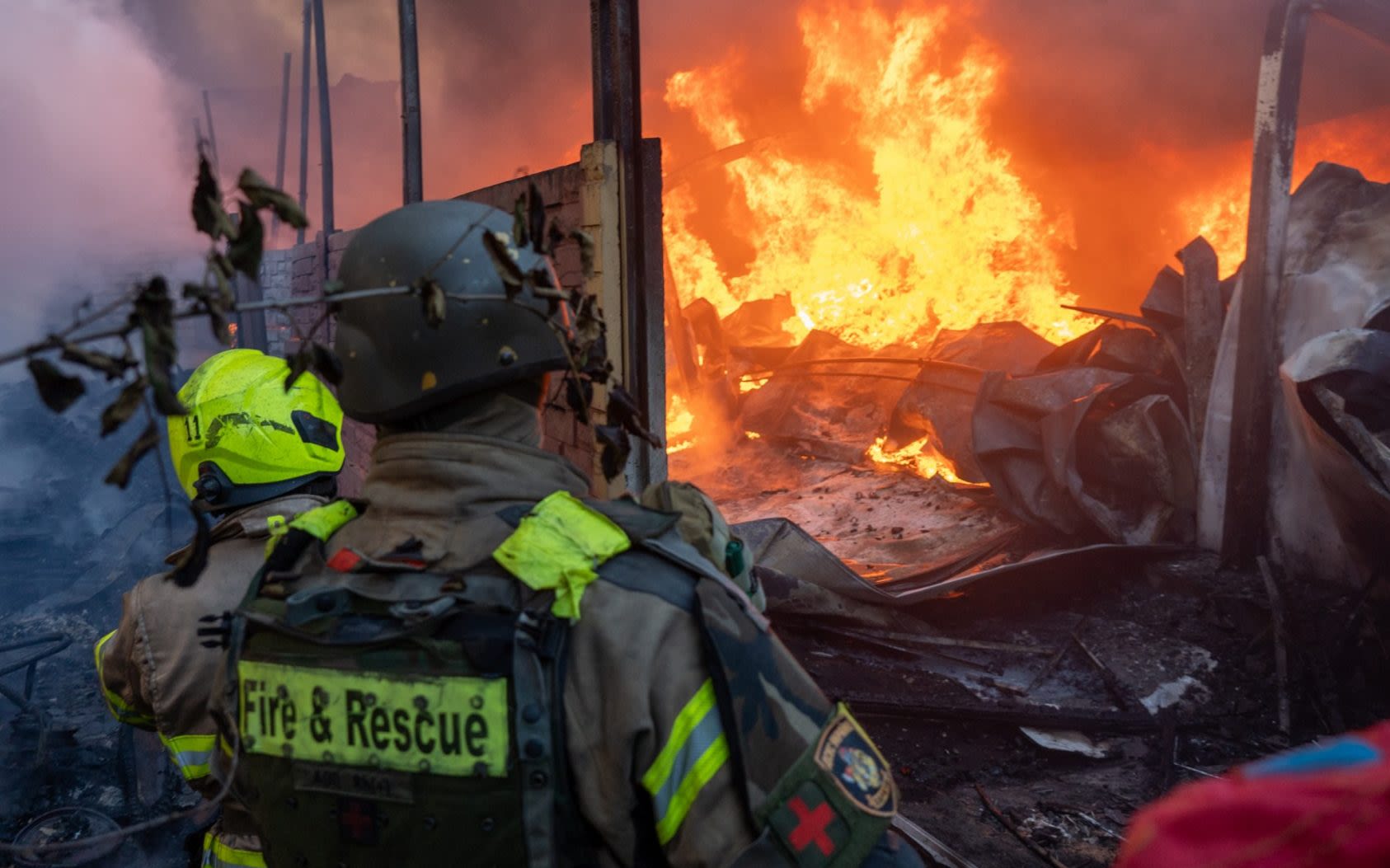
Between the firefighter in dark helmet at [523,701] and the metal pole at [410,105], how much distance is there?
213 inches

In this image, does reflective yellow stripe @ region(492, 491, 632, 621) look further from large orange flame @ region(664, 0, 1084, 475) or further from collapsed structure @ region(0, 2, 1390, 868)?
large orange flame @ region(664, 0, 1084, 475)

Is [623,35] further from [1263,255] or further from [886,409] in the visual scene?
[886,409]

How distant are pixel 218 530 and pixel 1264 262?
6.29m

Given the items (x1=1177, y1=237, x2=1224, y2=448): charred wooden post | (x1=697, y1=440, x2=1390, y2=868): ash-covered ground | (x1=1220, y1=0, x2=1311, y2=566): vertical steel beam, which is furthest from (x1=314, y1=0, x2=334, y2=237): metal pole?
(x1=1220, y1=0, x2=1311, y2=566): vertical steel beam

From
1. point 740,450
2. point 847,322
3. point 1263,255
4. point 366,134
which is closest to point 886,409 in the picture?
point 740,450

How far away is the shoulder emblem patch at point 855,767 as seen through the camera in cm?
123

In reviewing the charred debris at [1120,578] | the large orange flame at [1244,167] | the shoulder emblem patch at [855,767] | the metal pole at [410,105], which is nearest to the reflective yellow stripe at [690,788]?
the shoulder emblem patch at [855,767]

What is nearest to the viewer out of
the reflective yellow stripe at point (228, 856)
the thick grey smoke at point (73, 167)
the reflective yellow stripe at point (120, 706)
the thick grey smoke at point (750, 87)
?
the reflective yellow stripe at point (228, 856)

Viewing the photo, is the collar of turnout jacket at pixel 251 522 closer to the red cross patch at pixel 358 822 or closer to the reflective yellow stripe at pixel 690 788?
the red cross patch at pixel 358 822

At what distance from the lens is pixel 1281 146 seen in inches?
229

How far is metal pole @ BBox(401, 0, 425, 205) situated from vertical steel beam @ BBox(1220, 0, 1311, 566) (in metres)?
5.62

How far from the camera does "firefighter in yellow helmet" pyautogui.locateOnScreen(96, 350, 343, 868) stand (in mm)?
1914

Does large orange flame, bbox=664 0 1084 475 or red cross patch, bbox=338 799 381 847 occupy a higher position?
large orange flame, bbox=664 0 1084 475

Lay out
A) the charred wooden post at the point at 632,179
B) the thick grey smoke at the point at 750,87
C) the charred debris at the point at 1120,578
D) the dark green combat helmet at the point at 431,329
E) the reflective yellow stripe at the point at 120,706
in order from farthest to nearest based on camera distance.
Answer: the thick grey smoke at the point at 750,87, the charred debris at the point at 1120,578, the charred wooden post at the point at 632,179, the reflective yellow stripe at the point at 120,706, the dark green combat helmet at the point at 431,329
